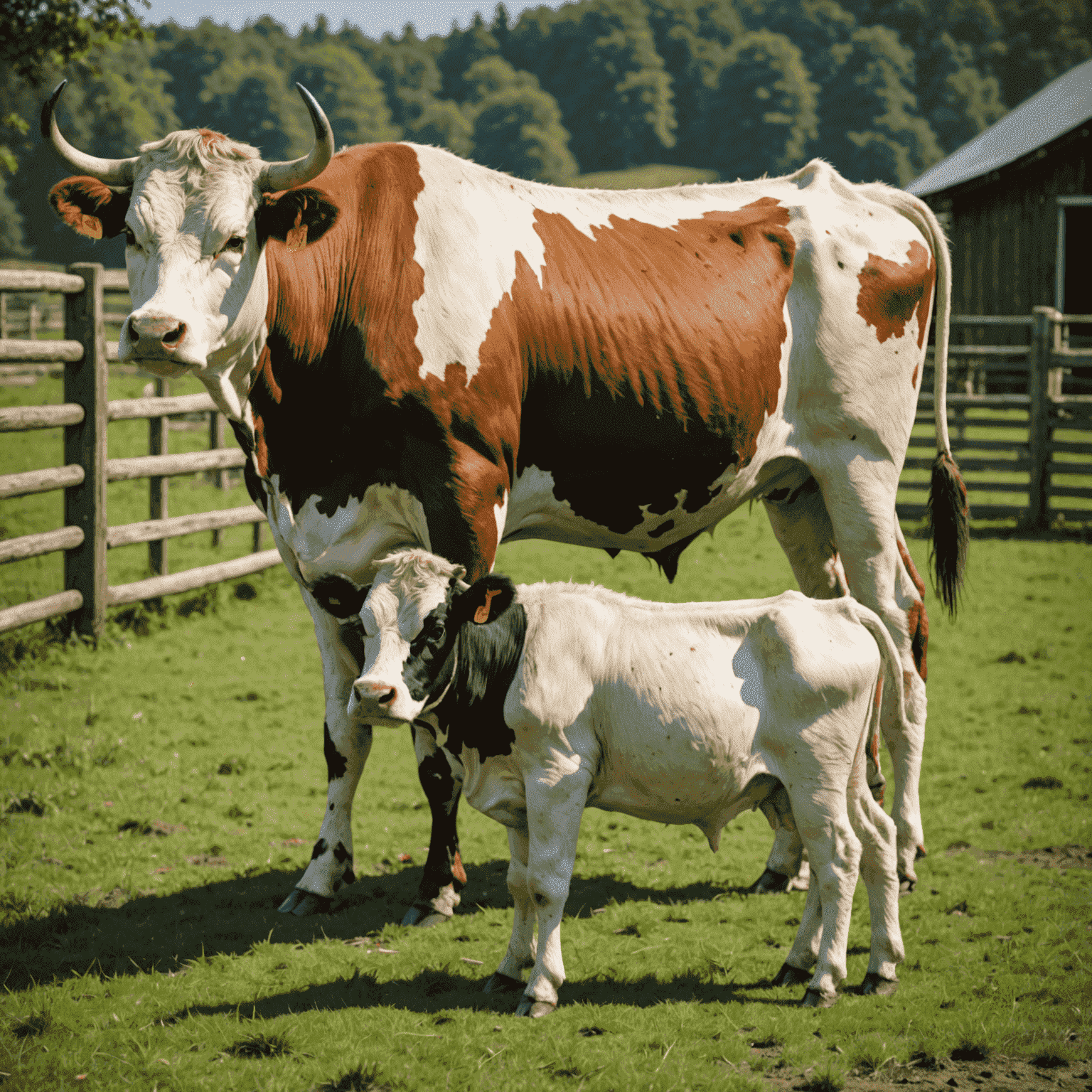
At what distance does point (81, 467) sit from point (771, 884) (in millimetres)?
6001

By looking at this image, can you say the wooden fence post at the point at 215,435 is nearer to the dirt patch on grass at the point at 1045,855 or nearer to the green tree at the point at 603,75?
the dirt patch on grass at the point at 1045,855

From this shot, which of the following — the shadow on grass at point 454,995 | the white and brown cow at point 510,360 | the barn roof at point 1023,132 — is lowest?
the shadow on grass at point 454,995

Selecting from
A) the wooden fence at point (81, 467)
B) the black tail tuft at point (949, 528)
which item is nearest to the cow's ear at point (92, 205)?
the wooden fence at point (81, 467)

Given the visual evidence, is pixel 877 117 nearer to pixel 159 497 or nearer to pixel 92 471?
pixel 159 497

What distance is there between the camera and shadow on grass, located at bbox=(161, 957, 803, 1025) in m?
4.02

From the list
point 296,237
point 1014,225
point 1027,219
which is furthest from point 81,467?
point 1014,225

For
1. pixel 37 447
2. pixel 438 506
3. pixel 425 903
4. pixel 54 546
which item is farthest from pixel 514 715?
pixel 37 447

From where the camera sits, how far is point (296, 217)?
174 inches

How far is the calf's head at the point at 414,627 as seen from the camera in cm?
359

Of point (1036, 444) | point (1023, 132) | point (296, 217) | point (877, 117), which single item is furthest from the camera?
point (877, 117)

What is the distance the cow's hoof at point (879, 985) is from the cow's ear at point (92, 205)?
3.77 meters

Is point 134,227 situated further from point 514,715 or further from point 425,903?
point 425,903

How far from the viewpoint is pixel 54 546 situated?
27.8ft

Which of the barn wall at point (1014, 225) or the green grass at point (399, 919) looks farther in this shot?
the barn wall at point (1014, 225)
